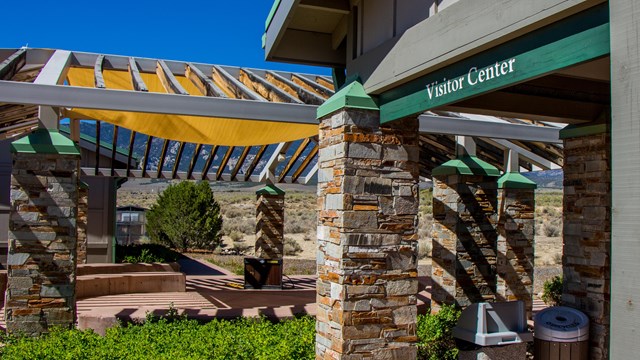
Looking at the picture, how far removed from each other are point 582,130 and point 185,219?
22.1m

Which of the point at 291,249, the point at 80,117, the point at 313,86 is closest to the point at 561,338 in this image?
the point at 313,86

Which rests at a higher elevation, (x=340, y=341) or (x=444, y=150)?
(x=444, y=150)

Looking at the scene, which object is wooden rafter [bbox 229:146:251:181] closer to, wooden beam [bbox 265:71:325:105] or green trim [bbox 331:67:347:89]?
wooden beam [bbox 265:71:325:105]

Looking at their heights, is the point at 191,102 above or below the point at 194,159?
above

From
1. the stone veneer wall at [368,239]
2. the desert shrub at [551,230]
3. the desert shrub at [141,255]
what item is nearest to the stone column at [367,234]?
the stone veneer wall at [368,239]

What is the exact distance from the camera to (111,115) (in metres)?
10.1

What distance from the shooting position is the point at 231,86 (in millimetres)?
10055

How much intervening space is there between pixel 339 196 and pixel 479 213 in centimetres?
496

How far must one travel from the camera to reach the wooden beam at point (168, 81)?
26.8 ft

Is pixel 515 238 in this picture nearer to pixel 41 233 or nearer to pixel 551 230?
pixel 41 233

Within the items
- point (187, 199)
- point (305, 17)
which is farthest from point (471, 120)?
point (187, 199)

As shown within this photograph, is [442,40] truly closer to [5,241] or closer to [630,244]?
[630,244]

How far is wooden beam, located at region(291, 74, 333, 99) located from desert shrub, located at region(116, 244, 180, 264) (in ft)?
26.3

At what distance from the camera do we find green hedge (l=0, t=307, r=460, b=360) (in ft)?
19.3
